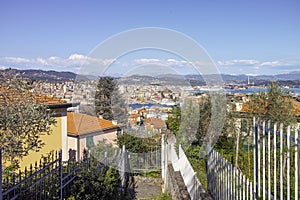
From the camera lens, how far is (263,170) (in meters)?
2.14

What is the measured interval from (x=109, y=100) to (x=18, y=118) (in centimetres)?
451

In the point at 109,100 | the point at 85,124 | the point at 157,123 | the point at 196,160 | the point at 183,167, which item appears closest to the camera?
the point at 183,167

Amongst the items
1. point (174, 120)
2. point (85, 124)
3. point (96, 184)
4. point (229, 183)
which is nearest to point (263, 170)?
point (229, 183)

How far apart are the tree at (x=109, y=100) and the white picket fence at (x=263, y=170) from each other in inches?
189

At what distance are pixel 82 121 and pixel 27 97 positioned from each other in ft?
24.4

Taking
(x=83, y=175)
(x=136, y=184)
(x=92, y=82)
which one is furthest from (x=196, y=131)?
(x=83, y=175)

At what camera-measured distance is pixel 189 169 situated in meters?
4.83

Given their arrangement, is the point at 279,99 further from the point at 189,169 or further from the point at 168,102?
the point at 189,169

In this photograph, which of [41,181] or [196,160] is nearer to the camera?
[41,181]

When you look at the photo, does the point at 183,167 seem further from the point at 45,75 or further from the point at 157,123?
the point at 45,75

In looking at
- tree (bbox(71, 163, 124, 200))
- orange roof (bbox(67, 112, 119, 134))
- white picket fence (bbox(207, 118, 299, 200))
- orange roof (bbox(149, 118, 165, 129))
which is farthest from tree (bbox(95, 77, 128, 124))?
white picket fence (bbox(207, 118, 299, 200))

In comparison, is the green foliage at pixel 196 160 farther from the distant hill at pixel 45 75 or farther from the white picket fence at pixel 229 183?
the distant hill at pixel 45 75

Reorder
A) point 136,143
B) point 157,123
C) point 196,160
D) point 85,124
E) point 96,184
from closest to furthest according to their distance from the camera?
1. point 96,184
2. point 196,160
3. point 136,143
4. point 157,123
5. point 85,124

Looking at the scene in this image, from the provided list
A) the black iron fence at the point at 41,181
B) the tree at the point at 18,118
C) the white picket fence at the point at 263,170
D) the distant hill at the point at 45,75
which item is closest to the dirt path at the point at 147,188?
the black iron fence at the point at 41,181
